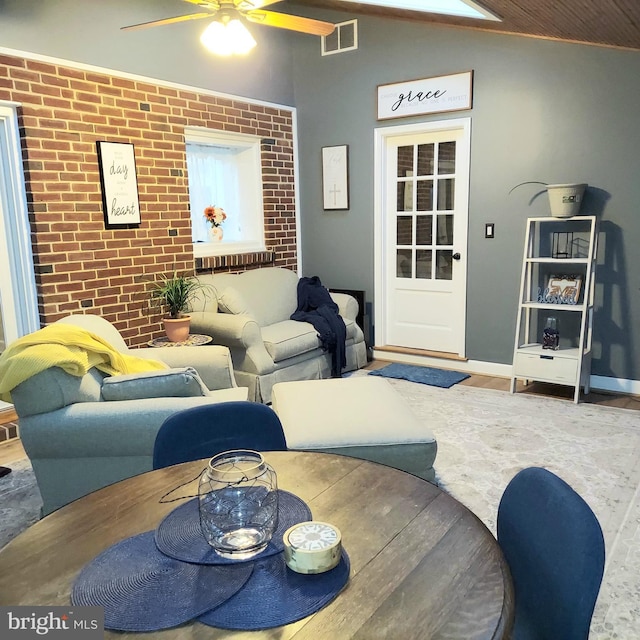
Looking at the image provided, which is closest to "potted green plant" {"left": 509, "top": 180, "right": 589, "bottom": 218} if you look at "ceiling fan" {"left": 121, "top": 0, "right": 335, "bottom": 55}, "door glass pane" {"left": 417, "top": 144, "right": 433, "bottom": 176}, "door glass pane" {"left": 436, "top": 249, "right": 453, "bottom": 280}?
"door glass pane" {"left": 436, "top": 249, "right": 453, "bottom": 280}

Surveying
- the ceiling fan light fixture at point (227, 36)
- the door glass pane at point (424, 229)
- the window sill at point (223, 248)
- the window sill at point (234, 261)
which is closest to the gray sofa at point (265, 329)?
the window sill at point (234, 261)

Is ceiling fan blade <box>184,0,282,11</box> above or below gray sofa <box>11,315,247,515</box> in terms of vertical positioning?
above

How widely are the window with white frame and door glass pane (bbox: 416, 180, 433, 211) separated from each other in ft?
4.83

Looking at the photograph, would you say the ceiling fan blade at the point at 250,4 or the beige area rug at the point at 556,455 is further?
the ceiling fan blade at the point at 250,4

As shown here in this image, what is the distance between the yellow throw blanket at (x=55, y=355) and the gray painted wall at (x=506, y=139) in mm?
3171

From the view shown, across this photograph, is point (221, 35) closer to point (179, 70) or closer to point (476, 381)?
point (179, 70)

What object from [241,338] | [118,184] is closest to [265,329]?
[241,338]

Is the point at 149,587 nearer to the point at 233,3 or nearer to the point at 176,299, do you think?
the point at 233,3

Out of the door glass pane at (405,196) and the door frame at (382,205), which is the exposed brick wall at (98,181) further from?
the door glass pane at (405,196)

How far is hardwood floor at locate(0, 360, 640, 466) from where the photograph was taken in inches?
130

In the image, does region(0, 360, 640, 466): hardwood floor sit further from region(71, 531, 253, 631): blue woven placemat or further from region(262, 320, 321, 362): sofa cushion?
region(71, 531, 253, 631): blue woven placemat

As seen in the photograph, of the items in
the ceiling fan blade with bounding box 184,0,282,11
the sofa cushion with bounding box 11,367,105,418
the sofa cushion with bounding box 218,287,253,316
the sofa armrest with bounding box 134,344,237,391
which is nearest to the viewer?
the sofa cushion with bounding box 11,367,105,418

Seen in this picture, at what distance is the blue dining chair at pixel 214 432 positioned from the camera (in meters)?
1.64

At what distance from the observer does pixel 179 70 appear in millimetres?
4363
